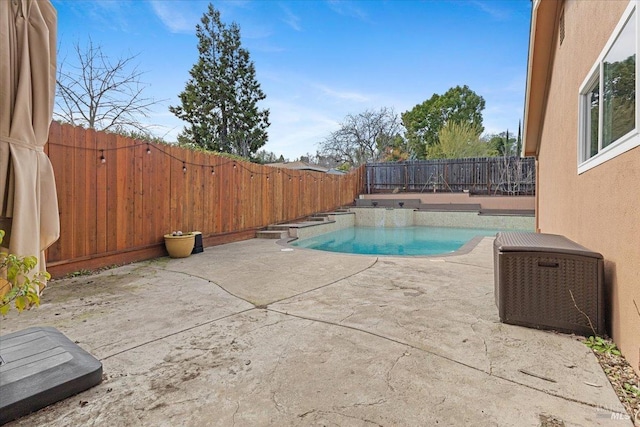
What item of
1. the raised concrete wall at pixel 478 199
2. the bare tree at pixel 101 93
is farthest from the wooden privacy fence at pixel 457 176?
the bare tree at pixel 101 93

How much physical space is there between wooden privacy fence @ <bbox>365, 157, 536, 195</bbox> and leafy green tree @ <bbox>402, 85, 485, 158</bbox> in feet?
41.3

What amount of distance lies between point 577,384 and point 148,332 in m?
3.09

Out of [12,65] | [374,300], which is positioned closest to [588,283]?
[374,300]

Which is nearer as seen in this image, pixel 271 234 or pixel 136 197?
pixel 136 197

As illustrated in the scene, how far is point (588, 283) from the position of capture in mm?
2561

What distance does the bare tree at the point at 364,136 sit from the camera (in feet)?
84.1

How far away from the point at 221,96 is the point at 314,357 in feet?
77.8

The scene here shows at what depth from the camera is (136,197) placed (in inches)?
223

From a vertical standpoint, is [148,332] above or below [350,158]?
below

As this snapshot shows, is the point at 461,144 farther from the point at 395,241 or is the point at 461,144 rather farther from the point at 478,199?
the point at 395,241

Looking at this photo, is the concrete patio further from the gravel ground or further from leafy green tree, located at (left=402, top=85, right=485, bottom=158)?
leafy green tree, located at (left=402, top=85, right=485, bottom=158)

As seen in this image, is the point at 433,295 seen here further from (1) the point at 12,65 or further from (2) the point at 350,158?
(2) the point at 350,158

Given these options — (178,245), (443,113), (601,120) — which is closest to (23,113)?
(601,120)

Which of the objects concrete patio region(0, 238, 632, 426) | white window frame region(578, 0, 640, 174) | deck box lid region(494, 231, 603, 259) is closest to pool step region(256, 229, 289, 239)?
concrete patio region(0, 238, 632, 426)
